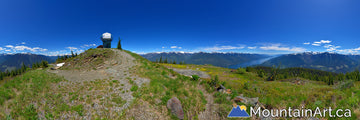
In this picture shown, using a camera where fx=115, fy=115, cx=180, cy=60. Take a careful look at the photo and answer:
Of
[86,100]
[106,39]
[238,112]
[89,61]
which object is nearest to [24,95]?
[86,100]

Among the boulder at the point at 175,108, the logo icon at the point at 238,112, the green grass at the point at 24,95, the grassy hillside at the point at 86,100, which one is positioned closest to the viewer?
the green grass at the point at 24,95

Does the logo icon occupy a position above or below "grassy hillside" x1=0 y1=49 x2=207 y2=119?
below

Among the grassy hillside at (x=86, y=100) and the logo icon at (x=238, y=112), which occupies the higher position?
the grassy hillside at (x=86, y=100)

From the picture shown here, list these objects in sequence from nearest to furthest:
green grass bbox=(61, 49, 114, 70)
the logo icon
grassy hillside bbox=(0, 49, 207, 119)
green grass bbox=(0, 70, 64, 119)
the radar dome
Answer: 1. green grass bbox=(0, 70, 64, 119)
2. grassy hillside bbox=(0, 49, 207, 119)
3. the logo icon
4. green grass bbox=(61, 49, 114, 70)
5. the radar dome

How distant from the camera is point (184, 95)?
41.1ft

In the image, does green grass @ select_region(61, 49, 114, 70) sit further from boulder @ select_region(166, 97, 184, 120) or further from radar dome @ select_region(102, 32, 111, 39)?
boulder @ select_region(166, 97, 184, 120)

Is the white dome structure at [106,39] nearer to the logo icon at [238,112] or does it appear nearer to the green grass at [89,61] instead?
the green grass at [89,61]

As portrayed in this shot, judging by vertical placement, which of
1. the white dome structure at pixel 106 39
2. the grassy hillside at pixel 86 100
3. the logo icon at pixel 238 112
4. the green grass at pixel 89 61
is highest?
the white dome structure at pixel 106 39

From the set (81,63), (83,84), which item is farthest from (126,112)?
(81,63)

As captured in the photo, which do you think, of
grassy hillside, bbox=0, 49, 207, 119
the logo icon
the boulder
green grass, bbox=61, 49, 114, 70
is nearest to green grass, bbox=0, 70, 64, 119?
grassy hillside, bbox=0, 49, 207, 119

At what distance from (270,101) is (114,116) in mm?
12948

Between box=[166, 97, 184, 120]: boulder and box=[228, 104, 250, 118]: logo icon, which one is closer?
box=[228, 104, 250, 118]: logo icon

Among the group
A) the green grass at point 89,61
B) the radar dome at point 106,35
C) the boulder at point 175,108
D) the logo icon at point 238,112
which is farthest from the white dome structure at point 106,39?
the logo icon at point 238,112

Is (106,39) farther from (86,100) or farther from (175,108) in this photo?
(175,108)
